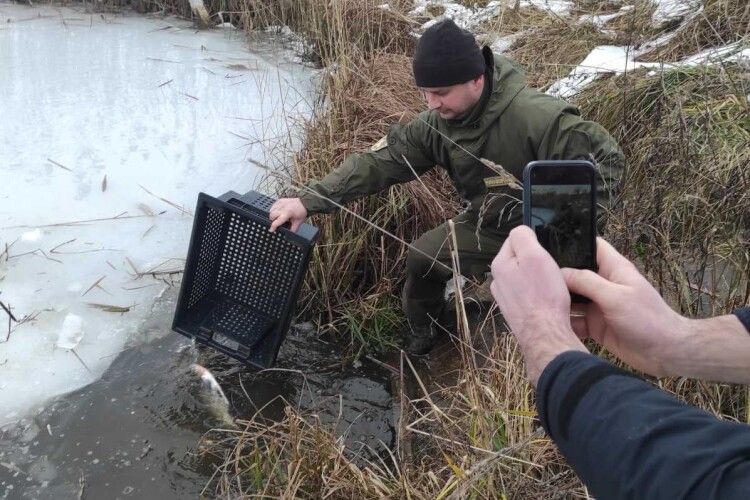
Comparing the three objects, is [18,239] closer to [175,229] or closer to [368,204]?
[175,229]

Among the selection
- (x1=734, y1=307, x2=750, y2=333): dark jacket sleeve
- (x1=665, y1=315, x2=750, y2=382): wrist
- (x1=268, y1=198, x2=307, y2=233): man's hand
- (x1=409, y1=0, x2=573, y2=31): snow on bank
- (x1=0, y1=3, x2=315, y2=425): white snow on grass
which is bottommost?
(x1=0, y1=3, x2=315, y2=425): white snow on grass

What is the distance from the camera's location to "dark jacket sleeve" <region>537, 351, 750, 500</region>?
31.6 inches

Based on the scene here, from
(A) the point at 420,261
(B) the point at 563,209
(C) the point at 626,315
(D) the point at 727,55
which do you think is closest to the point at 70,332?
(A) the point at 420,261

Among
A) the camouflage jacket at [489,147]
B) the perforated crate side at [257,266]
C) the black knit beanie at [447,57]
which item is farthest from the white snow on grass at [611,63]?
the perforated crate side at [257,266]

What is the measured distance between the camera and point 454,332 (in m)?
3.43

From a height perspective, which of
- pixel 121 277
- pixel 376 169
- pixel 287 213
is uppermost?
pixel 376 169

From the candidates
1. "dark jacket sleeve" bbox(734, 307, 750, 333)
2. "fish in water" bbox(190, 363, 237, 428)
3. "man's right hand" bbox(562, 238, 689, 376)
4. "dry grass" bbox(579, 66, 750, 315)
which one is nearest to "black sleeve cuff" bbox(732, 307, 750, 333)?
"dark jacket sleeve" bbox(734, 307, 750, 333)

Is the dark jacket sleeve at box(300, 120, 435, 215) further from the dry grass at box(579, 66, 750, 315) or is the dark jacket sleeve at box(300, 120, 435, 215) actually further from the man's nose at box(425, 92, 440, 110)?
the dry grass at box(579, 66, 750, 315)

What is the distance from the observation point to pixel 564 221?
51.4 inches

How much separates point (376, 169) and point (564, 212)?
5.62 ft

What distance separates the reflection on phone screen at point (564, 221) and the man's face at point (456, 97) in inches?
59.9

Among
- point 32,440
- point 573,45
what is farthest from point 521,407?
point 573,45

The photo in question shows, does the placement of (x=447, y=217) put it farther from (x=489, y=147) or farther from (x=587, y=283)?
(x=587, y=283)

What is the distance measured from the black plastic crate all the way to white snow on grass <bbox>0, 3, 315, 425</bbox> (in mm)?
484
